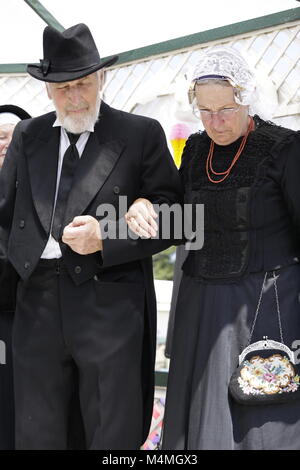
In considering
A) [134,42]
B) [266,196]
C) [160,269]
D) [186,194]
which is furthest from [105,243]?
[160,269]

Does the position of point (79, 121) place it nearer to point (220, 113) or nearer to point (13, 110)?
point (220, 113)

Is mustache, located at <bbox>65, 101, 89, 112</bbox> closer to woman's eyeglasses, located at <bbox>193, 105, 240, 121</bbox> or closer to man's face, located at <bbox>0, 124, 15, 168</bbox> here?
woman's eyeglasses, located at <bbox>193, 105, 240, 121</bbox>

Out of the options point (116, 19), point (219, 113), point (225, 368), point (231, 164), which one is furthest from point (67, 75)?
point (116, 19)

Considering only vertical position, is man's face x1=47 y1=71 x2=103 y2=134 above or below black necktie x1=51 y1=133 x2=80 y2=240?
above

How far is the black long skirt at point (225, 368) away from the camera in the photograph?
2.26 m

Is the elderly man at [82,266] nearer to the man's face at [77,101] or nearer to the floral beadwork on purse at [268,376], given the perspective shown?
the man's face at [77,101]

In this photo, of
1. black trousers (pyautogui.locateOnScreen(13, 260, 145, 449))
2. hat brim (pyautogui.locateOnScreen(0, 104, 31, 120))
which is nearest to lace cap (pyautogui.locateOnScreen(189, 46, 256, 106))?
black trousers (pyautogui.locateOnScreen(13, 260, 145, 449))

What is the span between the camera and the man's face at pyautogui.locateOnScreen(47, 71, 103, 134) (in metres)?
2.39

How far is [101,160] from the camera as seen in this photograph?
96.2 inches

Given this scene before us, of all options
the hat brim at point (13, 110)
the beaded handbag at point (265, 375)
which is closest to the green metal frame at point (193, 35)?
the hat brim at point (13, 110)

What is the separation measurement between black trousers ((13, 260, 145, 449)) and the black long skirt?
0.16 metres

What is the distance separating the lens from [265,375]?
226 centimetres

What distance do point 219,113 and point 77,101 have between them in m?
0.48

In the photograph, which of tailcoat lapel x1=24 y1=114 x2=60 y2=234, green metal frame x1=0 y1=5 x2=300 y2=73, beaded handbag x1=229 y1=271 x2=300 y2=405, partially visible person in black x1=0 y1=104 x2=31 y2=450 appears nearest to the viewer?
beaded handbag x1=229 y1=271 x2=300 y2=405
